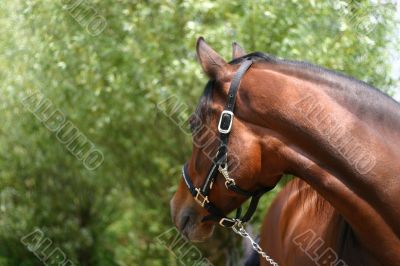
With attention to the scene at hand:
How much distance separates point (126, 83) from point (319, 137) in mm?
3520

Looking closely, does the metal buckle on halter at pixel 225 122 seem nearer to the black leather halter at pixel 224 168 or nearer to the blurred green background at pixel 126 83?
the black leather halter at pixel 224 168

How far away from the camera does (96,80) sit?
633 cm

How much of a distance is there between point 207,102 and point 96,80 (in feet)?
11.3

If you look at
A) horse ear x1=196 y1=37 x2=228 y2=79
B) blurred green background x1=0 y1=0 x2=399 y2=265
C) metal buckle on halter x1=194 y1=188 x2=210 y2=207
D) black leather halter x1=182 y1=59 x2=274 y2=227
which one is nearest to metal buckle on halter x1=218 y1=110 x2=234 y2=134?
black leather halter x1=182 y1=59 x2=274 y2=227

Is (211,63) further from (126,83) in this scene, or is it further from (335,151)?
(126,83)

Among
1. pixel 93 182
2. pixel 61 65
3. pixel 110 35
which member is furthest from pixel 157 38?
pixel 93 182

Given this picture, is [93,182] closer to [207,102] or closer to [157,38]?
[157,38]

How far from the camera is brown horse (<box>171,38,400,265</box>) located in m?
2.77

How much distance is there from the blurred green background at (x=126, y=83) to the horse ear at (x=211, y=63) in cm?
237

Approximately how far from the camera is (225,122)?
2.99 metres

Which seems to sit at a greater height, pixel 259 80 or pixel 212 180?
pixel 259 80

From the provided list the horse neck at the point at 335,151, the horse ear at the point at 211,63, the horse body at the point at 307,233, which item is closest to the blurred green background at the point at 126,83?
the horse body at the point at 307,233

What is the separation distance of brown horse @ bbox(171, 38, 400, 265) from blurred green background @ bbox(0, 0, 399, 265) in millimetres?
2444

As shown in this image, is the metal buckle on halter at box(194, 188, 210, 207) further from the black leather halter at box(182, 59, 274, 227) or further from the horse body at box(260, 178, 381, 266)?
the horse body at box(260, 178, 381, 266)
